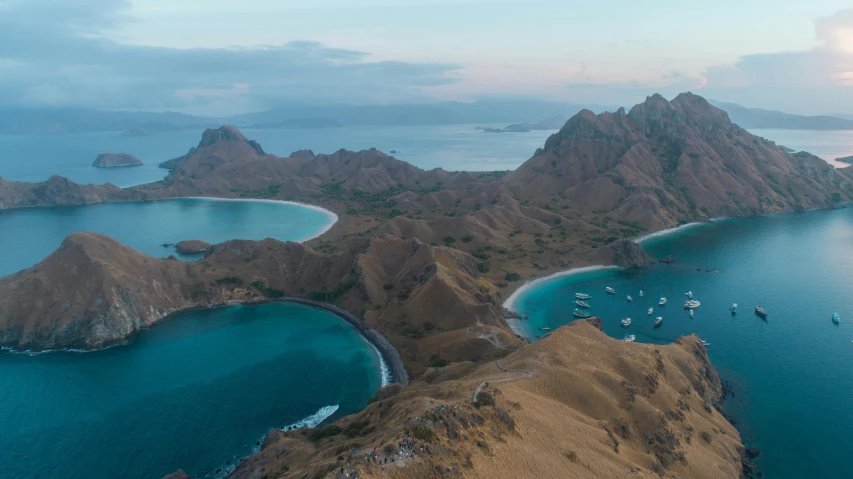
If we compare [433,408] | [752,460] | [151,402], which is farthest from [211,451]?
[752,460]

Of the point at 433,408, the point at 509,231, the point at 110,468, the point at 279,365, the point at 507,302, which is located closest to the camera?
the point at 433,408

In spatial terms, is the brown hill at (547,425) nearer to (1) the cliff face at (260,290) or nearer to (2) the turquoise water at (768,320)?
(2) the turquoise water at (768,320)

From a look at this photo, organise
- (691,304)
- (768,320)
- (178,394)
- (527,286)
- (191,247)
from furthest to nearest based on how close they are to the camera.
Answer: (191,247) → (527,286) → (691,304) → (768,320) → (178,394)

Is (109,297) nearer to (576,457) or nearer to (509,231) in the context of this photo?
(576,457)

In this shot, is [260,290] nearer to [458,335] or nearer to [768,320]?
[458,335]

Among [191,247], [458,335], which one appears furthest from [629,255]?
[191,247]
